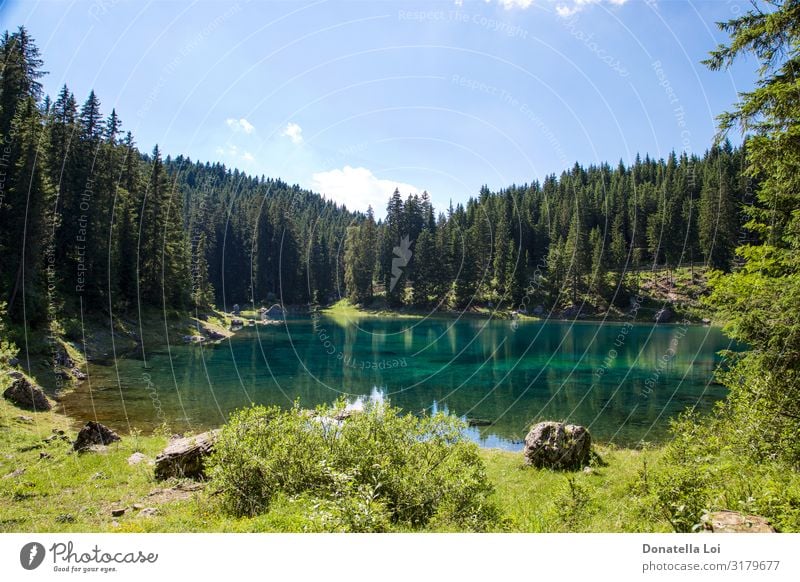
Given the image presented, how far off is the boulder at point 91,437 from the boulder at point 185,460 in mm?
4611

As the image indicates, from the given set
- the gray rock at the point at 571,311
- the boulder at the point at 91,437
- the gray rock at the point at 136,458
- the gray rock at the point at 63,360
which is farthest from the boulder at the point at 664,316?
the boulder at the point at 91,437

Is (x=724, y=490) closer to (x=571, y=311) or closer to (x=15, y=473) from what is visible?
(x=15, y=473)

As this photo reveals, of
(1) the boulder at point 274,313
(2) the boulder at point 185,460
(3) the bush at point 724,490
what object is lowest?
(1) the boulder at point 274,313

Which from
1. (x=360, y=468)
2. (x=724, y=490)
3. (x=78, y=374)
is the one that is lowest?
(x=78, y=374)

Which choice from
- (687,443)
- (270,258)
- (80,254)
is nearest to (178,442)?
(687,443)

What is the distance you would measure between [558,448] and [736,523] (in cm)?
979

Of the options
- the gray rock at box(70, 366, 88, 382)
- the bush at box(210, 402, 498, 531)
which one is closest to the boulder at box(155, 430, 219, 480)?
the bush at box(210, 402, 498, 531)

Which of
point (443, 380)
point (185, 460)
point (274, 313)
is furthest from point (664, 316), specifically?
point (185, 460)

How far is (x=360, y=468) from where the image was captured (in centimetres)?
923

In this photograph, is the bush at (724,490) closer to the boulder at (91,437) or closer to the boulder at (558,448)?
the boulder at (558,448)

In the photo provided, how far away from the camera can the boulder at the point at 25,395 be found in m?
20.7

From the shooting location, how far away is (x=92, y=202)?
140 ft

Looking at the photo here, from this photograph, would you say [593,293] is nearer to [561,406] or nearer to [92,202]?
[561,406]

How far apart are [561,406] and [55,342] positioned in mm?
35093
